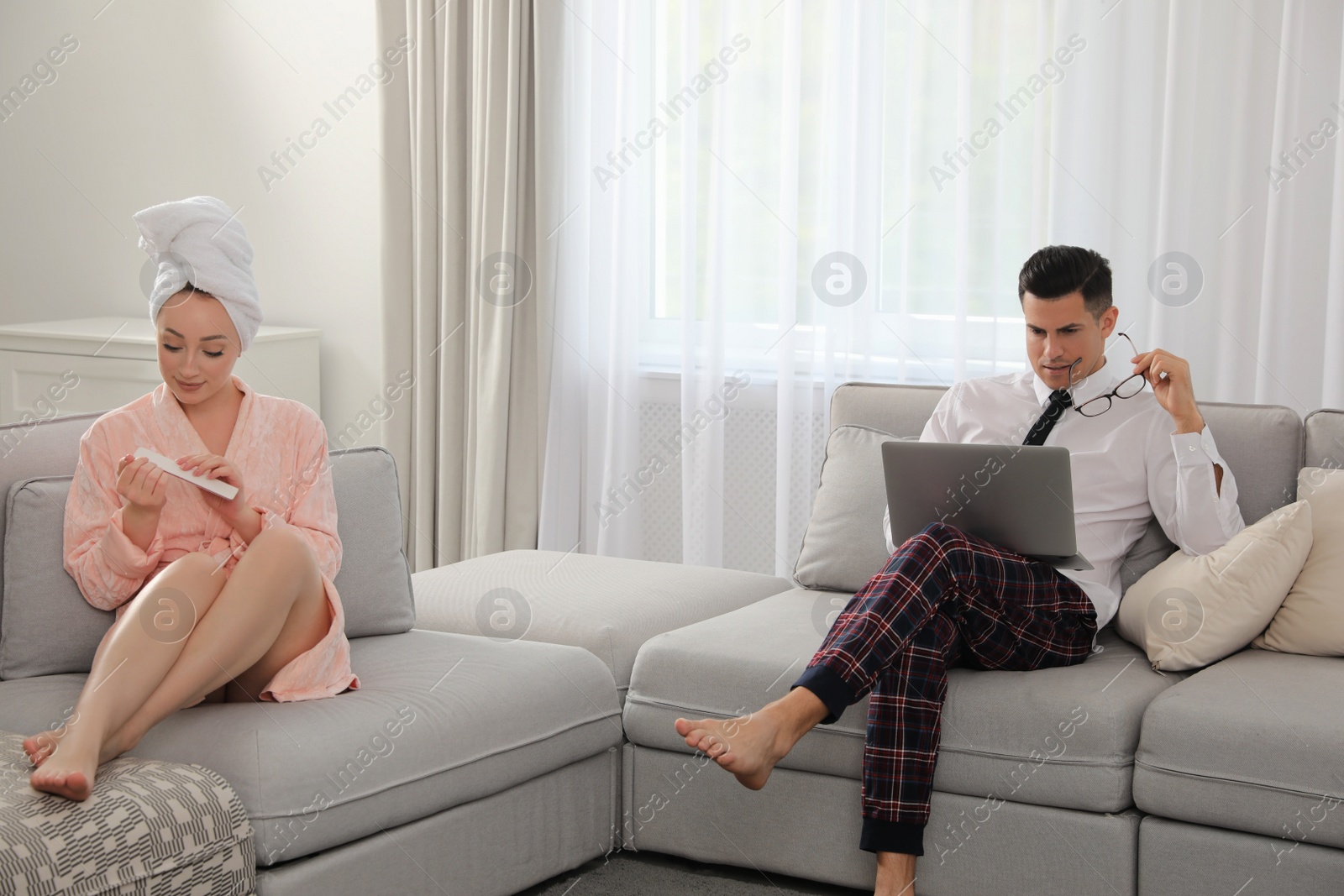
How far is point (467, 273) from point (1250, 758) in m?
2.80

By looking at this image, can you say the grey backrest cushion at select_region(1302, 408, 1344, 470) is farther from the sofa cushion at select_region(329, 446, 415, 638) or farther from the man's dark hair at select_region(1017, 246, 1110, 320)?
the sofa cushion at select_region(329, 446, 415, 638)

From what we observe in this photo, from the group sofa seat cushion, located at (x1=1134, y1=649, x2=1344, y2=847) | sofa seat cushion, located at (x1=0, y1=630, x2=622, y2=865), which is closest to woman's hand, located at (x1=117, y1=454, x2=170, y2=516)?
sofa seat cushion, located at (x1=0, y1=630, x2=622, y2=865)

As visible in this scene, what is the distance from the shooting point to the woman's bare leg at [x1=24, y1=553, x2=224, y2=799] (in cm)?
150

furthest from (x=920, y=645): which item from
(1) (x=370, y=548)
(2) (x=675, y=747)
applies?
(1) (x=370, y=548)

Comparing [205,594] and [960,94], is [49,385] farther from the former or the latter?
[960,94]

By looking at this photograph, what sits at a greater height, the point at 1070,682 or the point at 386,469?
the point at 386,469

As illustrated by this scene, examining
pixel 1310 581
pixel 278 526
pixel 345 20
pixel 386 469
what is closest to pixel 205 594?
pixel 278 526

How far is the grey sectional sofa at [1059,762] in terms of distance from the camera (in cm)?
175

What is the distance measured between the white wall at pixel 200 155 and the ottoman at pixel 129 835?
8.71 ft

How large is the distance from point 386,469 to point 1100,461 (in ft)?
4.34

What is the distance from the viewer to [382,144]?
3979 mm

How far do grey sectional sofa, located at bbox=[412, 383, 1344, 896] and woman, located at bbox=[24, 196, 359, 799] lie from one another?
548mm

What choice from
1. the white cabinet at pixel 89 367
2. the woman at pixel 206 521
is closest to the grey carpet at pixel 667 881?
the woman at pixel 206 521

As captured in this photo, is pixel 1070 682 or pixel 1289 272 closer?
pixel 1070 682
